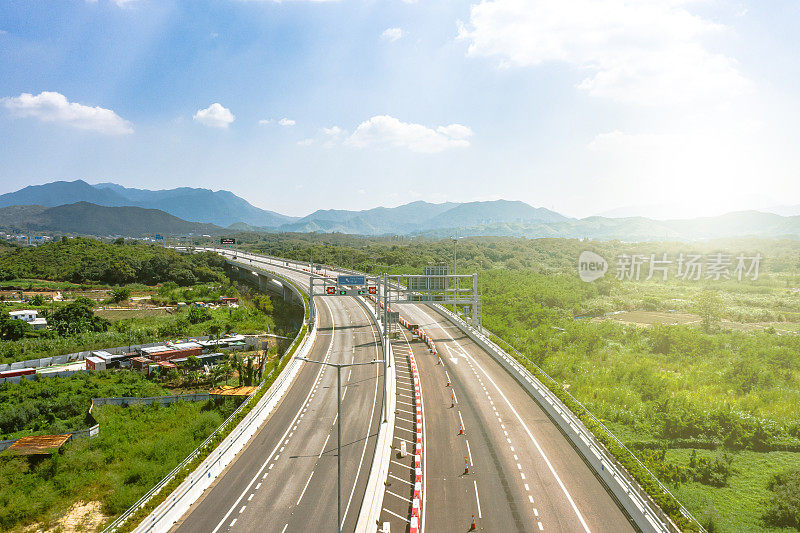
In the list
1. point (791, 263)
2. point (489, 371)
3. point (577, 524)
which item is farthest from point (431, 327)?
point (791, 263)

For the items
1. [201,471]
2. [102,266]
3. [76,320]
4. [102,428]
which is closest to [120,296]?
[76,320]

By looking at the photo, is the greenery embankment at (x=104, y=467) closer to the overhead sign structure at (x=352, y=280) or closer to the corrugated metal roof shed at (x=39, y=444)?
the corrugated metal roof shed at (x=39, y=444)

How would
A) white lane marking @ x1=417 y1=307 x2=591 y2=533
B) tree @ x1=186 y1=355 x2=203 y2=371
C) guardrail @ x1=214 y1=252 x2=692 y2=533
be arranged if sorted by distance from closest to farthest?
guardrail @ x1=214 y1=252 x2=692 y2=533 < white lane marking @ x1=417 y1=307 x2=591 y2=533 < tree @ x1=186 y1=355 x2=203 y2=371

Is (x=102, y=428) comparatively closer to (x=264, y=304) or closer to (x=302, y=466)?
(x=302, y=466)

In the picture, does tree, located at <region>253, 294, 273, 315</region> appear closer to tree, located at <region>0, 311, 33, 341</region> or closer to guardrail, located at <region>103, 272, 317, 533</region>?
tree, located at <region>0, 311, 33, 341</region>

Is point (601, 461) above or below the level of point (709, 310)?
below

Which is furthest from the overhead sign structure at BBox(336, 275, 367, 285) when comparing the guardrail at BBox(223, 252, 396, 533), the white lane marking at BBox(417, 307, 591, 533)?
the guardrail at BBox(223, 252, 396, 533)

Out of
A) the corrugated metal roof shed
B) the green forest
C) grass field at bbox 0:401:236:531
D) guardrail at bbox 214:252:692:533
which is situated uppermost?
the green forest
